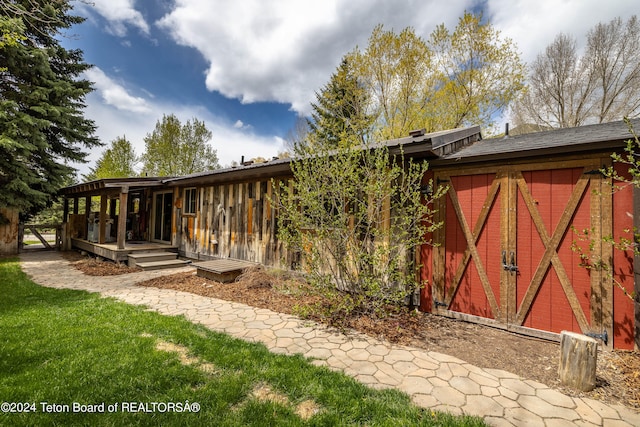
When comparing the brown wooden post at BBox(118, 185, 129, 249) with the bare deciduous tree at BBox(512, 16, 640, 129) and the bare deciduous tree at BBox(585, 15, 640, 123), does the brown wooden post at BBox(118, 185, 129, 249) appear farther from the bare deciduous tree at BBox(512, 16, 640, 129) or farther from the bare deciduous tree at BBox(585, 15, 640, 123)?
the bare deciduous tree at BBox(585, 15, 640, 123)

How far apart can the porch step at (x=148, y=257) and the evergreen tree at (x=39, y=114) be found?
4.82 m

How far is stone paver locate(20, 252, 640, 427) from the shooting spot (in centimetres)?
222

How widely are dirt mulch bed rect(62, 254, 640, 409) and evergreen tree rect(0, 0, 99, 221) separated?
28.8 ft

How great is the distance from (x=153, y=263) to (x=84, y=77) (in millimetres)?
9580

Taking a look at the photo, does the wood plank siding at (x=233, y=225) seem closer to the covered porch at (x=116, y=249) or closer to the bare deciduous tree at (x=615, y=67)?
the covered porch at (x=116, y=249)

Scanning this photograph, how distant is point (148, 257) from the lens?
8.32 m

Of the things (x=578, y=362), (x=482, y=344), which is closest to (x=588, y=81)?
Result: (x=482, y=344)

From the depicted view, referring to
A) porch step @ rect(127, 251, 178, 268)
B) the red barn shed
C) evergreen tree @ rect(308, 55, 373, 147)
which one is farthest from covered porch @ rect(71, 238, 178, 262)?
the red barn shed

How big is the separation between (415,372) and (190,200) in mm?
8640

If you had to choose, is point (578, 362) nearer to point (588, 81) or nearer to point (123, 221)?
point (123, 221)

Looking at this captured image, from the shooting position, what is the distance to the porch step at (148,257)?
8.04 m

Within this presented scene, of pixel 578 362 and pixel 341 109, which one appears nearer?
pixel 578 362

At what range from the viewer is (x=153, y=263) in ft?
26.5

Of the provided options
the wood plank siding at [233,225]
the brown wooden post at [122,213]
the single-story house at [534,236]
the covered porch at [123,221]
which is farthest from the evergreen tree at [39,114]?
the single-story house at [534,236]
